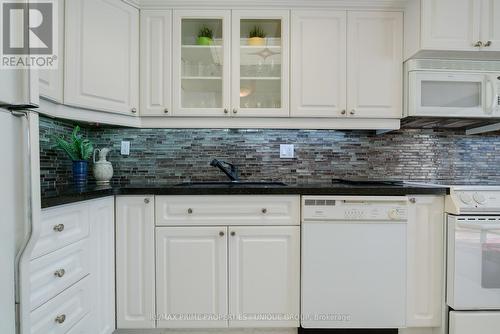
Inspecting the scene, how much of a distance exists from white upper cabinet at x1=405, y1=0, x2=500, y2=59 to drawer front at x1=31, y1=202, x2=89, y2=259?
2.14m

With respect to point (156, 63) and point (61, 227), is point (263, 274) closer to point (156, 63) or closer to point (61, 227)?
point (61, 227)

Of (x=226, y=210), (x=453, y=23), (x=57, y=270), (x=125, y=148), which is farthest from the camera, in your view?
(x=125, y=148)

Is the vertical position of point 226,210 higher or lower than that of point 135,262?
higher

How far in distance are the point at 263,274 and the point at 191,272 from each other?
0.41 meters

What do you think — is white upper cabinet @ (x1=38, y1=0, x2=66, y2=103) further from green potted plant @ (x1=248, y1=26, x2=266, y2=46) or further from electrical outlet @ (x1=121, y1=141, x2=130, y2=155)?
green potted plant @ (x1=248, y1=26, x2=266, y2=46)

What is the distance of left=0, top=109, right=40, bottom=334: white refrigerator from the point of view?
0.77 metres

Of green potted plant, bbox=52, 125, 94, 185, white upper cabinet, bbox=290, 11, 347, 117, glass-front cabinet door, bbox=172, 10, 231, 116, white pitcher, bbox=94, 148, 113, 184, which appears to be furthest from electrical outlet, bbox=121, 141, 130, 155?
white upper cabinet, bbox=290, 11, 347, 117

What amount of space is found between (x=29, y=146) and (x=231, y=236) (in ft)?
3.48

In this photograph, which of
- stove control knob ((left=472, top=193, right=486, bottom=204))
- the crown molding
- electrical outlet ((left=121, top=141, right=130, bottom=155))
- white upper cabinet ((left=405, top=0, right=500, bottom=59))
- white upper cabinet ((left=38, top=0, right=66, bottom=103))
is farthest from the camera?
electrical outlet ((left=121, top=141, right=130, bottom=155))

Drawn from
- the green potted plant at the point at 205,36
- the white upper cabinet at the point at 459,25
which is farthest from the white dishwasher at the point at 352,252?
the green potted plant at the point at 205,36

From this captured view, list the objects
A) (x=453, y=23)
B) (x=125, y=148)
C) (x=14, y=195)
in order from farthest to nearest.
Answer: (x=125, y=148) → (x=453, y=23) → (x=14, y=195)

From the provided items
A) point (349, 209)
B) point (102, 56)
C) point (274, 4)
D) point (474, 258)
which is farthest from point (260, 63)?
point (474, 258)

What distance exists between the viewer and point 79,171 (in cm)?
180

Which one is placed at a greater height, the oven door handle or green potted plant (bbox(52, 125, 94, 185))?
green potted plant (bbox(52, 125, 94, 185))
